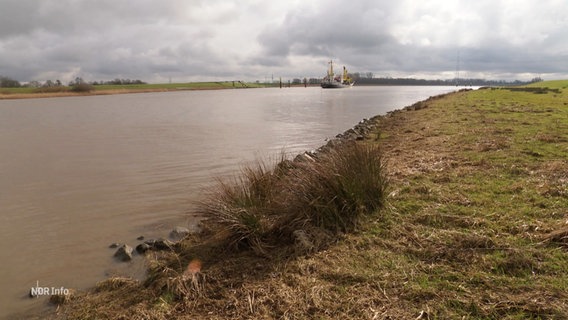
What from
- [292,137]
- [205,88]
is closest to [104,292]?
[292,137]

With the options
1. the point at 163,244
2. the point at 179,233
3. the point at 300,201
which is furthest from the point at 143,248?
the point at 300,201

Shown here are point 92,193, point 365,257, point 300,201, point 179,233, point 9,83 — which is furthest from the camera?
point 9,83

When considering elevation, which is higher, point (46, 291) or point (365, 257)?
point (365, 257)

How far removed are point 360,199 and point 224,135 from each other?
687 inches

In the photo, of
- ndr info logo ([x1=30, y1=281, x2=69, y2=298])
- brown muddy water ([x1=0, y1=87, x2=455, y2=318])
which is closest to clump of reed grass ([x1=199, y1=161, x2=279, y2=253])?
brown muddy water ([x1=0, y1=87, x2=455, y2=318])

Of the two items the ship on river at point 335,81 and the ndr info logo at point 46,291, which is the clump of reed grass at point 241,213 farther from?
the ship on river at point 335,81

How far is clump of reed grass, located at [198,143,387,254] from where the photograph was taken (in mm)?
5191

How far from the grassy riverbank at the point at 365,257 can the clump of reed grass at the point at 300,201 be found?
0.07 feet

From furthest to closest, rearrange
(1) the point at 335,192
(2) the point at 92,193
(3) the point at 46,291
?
1. (2) the point at 92,193
2. (1) the point at 335,192
3. (3) the point at 46,291

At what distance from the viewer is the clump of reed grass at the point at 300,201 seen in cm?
519

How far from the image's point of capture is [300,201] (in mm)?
5461

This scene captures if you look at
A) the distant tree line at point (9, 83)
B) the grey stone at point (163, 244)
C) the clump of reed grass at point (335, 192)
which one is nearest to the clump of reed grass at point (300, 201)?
the clump of reed grass at point (335, 192)

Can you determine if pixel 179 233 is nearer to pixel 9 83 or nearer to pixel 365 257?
pixel 365 257

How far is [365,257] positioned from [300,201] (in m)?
1.28
